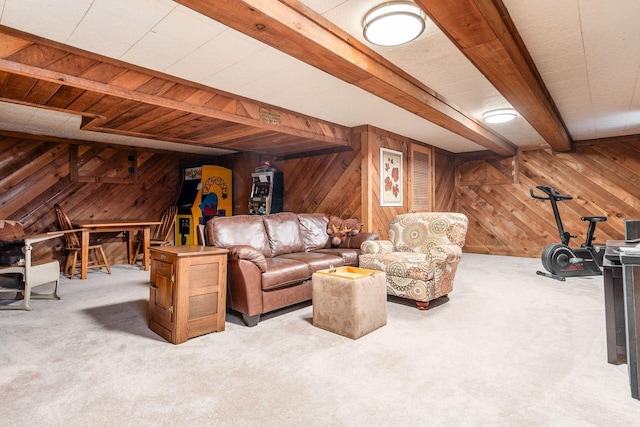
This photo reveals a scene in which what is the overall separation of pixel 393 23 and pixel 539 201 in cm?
600

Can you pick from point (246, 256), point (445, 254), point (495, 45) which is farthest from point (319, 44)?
point (445, 254)

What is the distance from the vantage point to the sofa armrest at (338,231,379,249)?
4203 mm

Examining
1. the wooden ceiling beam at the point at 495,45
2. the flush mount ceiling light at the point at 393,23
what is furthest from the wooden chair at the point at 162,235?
the wooden ceiling beam at the point at 495,45

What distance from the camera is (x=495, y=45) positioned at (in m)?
2.27

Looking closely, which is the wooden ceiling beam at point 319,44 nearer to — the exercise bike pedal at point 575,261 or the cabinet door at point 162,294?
the cabinet door at point 162,294

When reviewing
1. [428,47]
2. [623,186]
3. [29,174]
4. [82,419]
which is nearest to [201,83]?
[428,47]

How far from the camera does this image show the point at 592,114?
180 inches

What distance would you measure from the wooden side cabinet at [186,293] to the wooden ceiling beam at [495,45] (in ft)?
7.25

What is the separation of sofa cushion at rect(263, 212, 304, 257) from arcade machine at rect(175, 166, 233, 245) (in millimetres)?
3150

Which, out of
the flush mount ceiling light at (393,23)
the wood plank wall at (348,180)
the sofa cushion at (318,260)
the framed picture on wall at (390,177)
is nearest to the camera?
the flush mount ceiling light at (393,23)

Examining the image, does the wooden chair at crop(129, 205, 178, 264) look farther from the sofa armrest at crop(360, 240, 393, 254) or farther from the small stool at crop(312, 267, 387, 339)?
the small stool at crop(312, 267, 387, 339)

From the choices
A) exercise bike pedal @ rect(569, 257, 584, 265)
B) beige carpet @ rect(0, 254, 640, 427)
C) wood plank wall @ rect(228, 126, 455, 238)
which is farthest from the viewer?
wood plank wall @ rect(228, 126, 455, 238)

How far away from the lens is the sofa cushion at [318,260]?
337 centimetres

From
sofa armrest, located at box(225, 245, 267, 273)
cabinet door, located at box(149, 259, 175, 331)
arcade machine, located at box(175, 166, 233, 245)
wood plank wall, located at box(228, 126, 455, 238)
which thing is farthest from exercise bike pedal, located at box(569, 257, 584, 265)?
arcade machine, located at box(175, 166, 233, 245)
